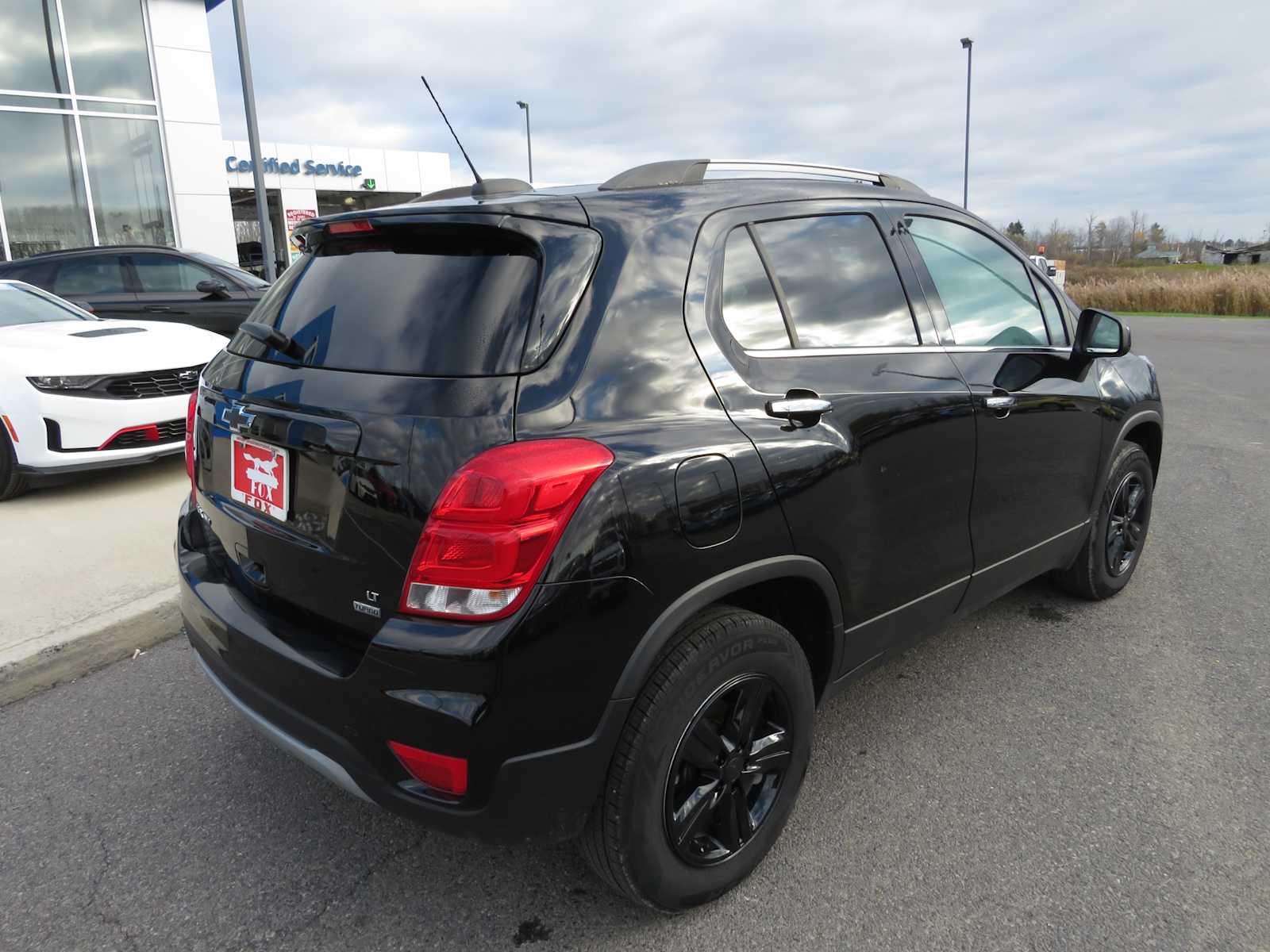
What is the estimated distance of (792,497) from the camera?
2.21m

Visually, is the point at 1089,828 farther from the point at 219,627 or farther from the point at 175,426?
the point at 175,426

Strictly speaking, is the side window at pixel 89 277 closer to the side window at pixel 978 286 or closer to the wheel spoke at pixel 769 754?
the side window at pixel 978 286

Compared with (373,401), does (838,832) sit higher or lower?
lower

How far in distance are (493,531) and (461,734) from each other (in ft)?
1.37

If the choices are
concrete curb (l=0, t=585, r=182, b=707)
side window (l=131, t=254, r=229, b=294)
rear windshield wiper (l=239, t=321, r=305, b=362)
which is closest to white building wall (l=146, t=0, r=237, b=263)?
Result: side window (l=131, t=254, r=229, b=294)

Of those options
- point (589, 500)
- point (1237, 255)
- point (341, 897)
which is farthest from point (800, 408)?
point (1237, 255)

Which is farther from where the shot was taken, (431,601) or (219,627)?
(219,627)

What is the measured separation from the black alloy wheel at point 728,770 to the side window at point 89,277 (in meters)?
9.33

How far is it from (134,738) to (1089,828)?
9.97ft

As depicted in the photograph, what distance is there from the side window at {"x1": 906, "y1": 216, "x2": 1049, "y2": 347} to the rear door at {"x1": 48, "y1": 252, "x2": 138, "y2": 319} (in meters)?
8.75

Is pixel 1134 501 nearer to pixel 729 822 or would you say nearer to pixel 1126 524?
pixel 1126 524

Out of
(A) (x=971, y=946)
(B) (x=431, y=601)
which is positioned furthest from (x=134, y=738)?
(A) (x=971, y=946)

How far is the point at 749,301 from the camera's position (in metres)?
2.33

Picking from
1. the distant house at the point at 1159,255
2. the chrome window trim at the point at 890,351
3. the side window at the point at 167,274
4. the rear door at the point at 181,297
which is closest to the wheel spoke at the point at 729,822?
the chrome window trim at the point at 890,351
